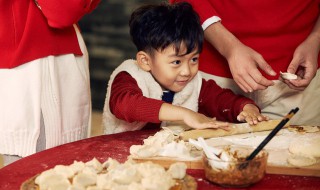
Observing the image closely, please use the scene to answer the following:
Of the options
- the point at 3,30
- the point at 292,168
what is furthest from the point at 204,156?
the point at 3,30

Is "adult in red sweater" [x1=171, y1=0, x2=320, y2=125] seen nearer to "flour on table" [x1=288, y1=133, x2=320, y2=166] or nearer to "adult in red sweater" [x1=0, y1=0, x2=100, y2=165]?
"flour on table" [x1=288, y1=133, x2=320, y2=166]

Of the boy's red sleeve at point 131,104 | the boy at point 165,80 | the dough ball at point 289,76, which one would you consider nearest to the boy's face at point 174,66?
the boy at point 165,80

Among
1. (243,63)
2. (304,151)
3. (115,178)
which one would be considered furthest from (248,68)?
(115,178)

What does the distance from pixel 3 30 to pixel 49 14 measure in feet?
0.60

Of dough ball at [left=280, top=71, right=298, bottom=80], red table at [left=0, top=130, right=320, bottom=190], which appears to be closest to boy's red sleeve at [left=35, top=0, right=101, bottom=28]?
red table at [left=0, top=130, right=320, bottom=190]

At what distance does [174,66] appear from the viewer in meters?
2.18

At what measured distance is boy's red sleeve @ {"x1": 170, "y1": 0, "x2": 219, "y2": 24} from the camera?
2.33 metres

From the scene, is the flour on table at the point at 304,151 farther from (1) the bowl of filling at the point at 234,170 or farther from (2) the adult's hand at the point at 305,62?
(2) the adult's hand at the point at 305,62

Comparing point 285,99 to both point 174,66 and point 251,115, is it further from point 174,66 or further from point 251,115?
point 174,66

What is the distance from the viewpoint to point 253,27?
7.65 feet

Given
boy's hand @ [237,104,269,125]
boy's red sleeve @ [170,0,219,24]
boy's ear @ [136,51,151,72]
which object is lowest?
boy's hand @ [237,104,269,125]

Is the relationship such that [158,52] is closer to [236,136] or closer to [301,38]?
[236,136]

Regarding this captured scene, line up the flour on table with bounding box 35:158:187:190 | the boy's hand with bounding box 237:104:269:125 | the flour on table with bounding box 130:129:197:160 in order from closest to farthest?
1. the flour on table with bounding box 35:158:187:190
2. the flour on table with bounding box 130:129:197:160
3. the boy's hand with bounding box 237:104:269:125

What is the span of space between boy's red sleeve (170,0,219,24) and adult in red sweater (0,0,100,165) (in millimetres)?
501
